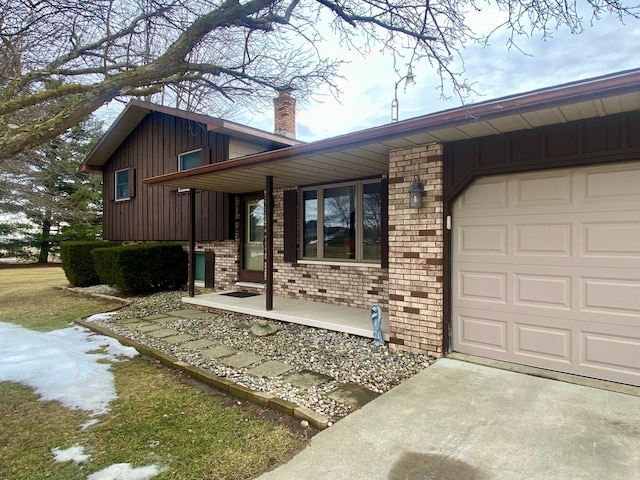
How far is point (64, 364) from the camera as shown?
4359 millimetres

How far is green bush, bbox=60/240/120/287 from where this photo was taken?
11.2 meters

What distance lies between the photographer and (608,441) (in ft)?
8.44

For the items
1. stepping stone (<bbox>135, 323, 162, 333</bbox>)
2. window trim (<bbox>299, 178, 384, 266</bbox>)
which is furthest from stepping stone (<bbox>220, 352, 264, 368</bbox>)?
window trim (<bbox>299, 178, 384, 266</bbox>)

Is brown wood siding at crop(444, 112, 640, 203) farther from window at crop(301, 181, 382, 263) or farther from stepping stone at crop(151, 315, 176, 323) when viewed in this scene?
stepping stone at crop(151, 315, 176, 323)

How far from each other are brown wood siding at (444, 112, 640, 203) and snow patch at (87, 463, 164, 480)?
3624 mm

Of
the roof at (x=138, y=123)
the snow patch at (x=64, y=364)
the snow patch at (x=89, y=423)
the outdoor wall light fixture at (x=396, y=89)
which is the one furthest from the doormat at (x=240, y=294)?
the snow patch at (x=89, y=423)

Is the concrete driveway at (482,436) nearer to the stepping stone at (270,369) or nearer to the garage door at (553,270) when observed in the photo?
the garage door at (553,270)

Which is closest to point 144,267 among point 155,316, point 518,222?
point 155,316

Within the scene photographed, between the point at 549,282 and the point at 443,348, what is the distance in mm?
1293

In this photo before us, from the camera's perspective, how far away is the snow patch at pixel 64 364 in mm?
3611

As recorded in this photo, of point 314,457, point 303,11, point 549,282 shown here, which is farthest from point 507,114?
point 303,11

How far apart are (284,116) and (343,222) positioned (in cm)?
419

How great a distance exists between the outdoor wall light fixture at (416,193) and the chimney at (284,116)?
6066 mm

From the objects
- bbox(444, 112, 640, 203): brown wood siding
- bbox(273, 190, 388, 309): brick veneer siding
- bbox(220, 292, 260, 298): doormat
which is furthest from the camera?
bbox(220, 292, 260, 298): doormat
